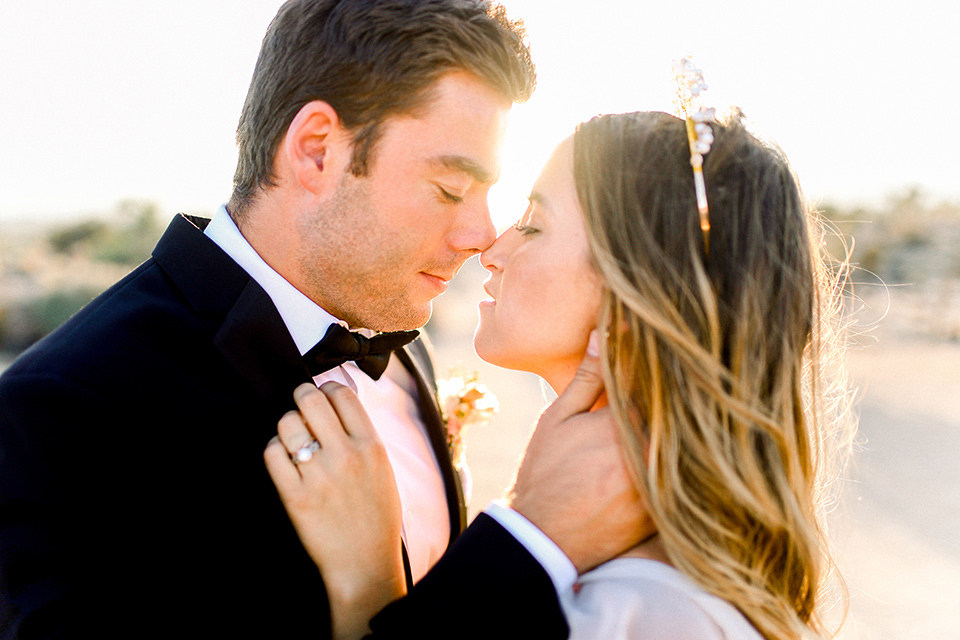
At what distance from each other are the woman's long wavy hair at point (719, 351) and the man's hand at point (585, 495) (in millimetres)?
56

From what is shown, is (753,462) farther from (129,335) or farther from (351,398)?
(129,335)

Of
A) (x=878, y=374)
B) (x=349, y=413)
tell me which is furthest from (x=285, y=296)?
(x=878, y=374)

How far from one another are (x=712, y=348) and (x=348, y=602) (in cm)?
107

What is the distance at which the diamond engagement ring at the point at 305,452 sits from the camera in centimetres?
169

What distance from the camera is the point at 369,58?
223 cm

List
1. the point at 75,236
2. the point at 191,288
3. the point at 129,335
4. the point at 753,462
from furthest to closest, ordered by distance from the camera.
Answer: the point at 75,236
the point at 191,288
the point at 129,335
the point at 753,462

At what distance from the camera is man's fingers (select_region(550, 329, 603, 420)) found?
1.83 meters

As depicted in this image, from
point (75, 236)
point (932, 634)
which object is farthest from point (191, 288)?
point (75, 236)

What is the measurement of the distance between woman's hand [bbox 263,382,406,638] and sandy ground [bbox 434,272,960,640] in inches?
45.8

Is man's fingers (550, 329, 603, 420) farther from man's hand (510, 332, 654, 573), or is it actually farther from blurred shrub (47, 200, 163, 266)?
blurred shrub (47, 200, 163, 266)

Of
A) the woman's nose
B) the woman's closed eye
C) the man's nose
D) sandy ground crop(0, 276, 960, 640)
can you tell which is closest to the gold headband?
the woman's closed eye

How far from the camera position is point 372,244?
90.3 inches

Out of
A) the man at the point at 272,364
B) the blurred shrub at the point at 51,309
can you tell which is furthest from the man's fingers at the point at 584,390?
the blurred shrub at the point at 51,309

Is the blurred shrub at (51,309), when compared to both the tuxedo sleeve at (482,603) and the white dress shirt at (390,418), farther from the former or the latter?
the tuxedo sleeve at (482,603)
